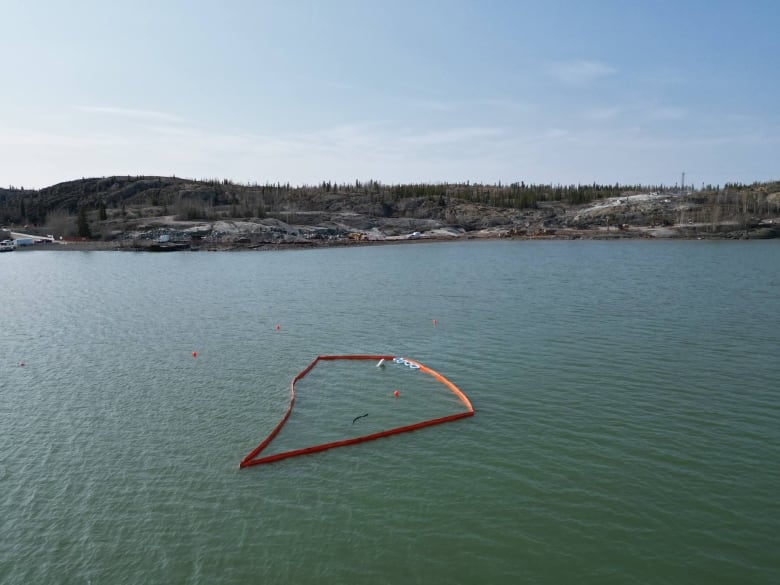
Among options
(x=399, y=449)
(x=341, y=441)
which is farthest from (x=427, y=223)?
(x=399, y=449)

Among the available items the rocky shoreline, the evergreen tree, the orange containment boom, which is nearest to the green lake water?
the orange containment boom

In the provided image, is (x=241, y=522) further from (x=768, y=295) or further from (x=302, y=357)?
(x=768, y=295)

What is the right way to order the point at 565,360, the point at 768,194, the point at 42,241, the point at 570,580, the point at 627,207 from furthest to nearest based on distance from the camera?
the point at 768,194 < the point at 627,207 < the point at 42,241 < the point at 565,360 < the point at 570,580

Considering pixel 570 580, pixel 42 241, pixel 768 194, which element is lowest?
pixel 570 580

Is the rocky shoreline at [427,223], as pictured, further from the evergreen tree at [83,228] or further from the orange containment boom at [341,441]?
the orange containment boom at [341,441]

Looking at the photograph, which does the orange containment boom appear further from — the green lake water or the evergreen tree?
the evergreen tree

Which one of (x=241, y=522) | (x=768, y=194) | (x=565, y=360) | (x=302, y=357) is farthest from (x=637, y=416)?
(x=768, y=194)

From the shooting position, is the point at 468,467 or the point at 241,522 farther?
the point at 468,467

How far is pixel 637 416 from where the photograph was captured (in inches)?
904

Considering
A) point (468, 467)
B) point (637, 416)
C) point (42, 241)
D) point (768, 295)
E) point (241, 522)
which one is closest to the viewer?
point (241, 522)

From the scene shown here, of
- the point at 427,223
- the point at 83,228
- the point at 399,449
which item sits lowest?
the point at 399,449

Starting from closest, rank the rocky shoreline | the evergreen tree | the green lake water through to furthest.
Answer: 1. the green lake water
2. the rocky shoreline
3. the evergreen tree

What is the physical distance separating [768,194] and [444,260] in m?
142

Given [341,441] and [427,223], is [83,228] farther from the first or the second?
[341,441]
